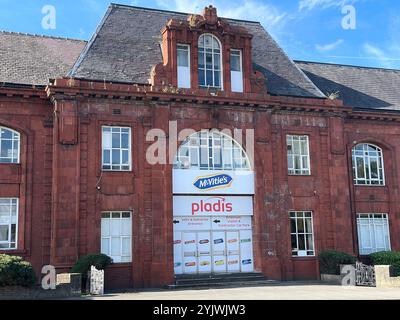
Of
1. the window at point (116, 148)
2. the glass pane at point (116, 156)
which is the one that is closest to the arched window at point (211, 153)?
the window at point (116, 148)

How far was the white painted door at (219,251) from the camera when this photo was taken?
24.1 meters

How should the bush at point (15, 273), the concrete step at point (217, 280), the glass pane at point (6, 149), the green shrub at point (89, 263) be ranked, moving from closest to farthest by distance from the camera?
the bush at point (15, 273) → the green shrub at point (89, 263) → the concrete step at point (217, 280) → the glass pane at point (6, 149)

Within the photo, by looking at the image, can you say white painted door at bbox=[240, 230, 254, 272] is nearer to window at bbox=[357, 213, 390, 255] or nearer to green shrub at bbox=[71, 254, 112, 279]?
window at bbox=[357, 213, 390, 255]

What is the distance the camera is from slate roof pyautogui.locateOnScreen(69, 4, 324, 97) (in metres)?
24.0

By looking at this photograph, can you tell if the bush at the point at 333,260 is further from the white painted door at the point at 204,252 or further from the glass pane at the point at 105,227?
the glass pane at the point at 105,227

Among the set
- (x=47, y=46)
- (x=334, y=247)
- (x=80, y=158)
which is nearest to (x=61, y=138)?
(x=80, y=158)

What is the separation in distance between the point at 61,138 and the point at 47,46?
23.0ft

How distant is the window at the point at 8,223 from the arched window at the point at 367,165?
16.6 m

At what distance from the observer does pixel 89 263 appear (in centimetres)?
2041

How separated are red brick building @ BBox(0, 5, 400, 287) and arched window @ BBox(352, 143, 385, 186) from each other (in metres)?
0.08

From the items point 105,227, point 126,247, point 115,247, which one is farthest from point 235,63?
point 115,247

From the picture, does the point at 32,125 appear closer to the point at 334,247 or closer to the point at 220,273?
the point at 220,273

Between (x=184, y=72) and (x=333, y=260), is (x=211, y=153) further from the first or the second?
(x=333, y=260)

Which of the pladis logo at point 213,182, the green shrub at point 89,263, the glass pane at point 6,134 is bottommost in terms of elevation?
the green shrub at point 89,263
